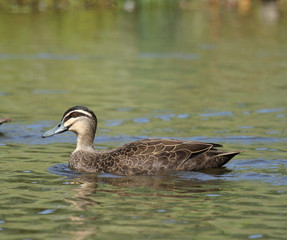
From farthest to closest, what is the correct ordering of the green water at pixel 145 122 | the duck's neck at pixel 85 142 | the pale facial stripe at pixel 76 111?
the duck's neck at pixel 85 142 < the pale facial stripe at pixel 76 111 < the green water at pixel 145 122

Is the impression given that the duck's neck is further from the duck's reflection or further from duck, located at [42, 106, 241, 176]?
the duck's reflection

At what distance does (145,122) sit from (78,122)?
3.94 metres

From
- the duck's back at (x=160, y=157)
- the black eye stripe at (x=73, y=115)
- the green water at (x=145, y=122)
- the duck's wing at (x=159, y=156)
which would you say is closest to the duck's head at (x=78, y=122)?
the black eye stripe at (x=73, y=115)

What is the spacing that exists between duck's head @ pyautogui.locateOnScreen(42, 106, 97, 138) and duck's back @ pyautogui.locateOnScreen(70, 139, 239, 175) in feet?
3.03

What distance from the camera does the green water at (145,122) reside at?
9.40 m

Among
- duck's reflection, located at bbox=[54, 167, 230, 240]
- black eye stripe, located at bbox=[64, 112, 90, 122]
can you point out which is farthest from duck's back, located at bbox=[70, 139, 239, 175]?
black eye stripe, located at bbox=[64, 112, 90, 122]

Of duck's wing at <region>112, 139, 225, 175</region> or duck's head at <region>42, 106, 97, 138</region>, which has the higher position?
duck's head at <region>42, 106, 97, 138</region>

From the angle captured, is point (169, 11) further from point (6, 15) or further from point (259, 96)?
point (259, 96)

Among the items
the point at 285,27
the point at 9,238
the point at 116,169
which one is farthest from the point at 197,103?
the point at 285,27

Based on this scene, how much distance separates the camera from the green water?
9.40 meters

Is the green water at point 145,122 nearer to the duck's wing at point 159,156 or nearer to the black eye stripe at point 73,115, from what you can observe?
the duck's wing at point 159,156

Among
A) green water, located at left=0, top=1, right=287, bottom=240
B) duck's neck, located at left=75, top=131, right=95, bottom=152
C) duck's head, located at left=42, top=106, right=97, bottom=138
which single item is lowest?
green water, located at left=0, top=1, right=287, bottom=240

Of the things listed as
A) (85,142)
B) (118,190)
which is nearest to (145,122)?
(85,142)

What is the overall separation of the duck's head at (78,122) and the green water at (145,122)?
0.62 m
